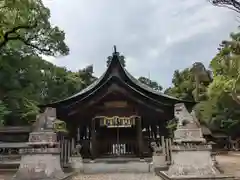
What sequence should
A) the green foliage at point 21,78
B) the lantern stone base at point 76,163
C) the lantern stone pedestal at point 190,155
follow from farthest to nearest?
the green foliage at point 21,78 → the lantern stone base at point 76,163 → the lantern stone pedestal at point 190,155

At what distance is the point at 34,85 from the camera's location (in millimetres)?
32219

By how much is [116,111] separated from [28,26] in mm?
7814

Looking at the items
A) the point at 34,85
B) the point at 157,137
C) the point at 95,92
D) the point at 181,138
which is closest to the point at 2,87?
the point at 34,85

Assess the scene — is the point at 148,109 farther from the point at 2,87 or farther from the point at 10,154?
the point at 2,87

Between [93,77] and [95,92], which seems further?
[93,77]

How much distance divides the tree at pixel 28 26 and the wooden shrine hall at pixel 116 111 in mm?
5040

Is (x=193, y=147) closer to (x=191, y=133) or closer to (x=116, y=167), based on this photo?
(x=191, y=133)

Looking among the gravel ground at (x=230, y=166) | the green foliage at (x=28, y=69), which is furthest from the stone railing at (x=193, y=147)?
the green foliage at (x=28, y=69)

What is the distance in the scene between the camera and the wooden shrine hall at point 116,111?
17.5m

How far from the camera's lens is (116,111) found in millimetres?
18406

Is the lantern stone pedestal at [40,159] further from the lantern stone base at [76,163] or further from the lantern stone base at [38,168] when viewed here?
the lantern stone base at [76,163]

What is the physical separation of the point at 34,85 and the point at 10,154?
37.8 feet

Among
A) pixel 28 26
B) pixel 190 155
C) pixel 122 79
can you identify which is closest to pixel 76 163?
pixel 122 79

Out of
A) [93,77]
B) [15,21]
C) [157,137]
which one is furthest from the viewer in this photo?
[93,77]
